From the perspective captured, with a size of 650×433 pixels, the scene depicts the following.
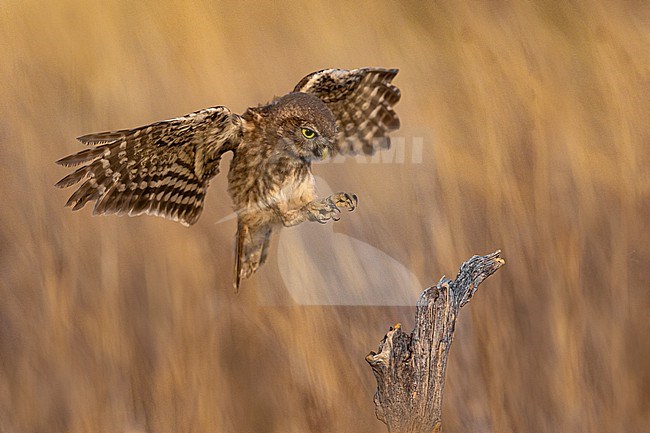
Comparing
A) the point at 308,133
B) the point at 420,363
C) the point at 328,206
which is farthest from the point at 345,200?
the point at 420,363

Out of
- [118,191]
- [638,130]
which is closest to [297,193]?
[118,191]

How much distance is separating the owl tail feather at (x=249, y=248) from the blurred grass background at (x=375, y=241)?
0.04 m

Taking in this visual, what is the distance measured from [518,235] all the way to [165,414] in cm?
73

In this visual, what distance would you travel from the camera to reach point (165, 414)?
5.33ft

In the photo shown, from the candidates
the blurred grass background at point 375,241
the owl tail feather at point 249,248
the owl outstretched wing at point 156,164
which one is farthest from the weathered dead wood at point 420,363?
the owl outstretched wing at point 156,164

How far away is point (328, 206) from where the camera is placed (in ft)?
4.90

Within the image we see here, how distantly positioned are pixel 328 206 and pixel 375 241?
0.13m

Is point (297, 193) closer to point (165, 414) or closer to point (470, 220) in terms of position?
point (470, 220)

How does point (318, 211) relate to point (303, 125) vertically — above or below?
below

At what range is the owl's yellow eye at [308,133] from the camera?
4.55ft

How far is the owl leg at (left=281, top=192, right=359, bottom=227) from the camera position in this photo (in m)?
1.48

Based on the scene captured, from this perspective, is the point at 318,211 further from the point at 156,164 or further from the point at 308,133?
the point at 156,164

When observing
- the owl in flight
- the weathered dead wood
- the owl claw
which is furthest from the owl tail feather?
→ the weathered dead wood

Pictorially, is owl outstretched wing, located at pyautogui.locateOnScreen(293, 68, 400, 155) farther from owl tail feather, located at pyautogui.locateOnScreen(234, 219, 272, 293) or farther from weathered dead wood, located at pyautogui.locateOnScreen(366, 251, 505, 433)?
weathered dead wood, located at pyautogui.locateOnScreen(366, 251, 505, 433)
